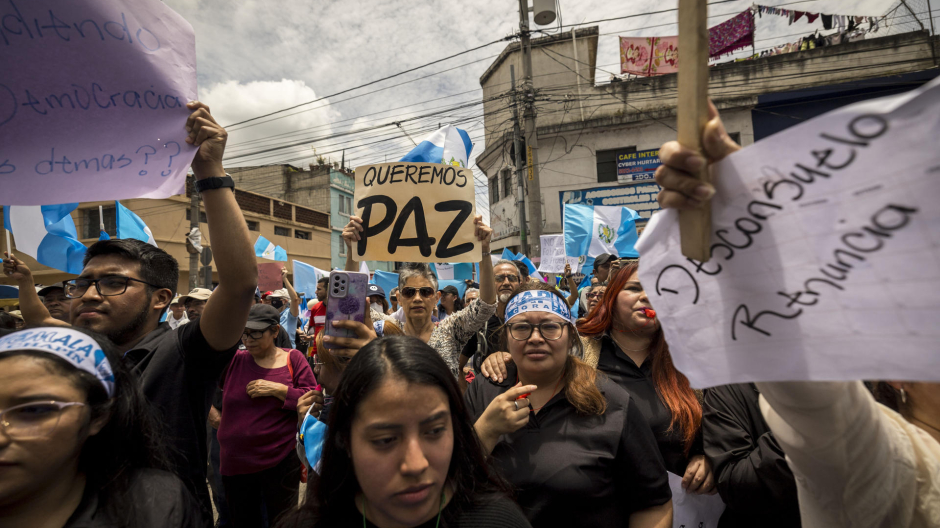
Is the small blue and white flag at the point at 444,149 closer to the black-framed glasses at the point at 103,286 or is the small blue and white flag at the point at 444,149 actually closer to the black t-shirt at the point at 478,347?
the black t-shirt at the point at 478,347

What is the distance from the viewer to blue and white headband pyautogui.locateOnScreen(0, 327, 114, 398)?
45.3 inches

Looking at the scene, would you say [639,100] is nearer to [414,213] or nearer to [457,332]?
[457,332]

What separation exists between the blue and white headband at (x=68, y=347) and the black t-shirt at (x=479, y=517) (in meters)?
0.75

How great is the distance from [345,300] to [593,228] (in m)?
5.47

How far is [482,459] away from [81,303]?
1.72 m

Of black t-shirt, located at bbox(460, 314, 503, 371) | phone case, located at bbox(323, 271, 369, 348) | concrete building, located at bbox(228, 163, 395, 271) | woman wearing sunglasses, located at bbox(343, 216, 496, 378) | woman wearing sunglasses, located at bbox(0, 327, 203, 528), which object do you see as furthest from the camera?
concrete building, located at bbox(228, 163, 395, 271)

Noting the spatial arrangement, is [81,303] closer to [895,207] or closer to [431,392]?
[431,392]

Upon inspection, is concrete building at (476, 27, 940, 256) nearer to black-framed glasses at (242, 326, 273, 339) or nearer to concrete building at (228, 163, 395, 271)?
black-framed glasses at (242, 326, 273, 339)

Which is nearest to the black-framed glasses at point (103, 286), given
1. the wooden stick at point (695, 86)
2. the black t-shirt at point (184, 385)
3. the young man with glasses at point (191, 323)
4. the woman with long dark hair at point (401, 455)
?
the young man with glasses at point (191, 323)

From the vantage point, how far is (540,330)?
200cm

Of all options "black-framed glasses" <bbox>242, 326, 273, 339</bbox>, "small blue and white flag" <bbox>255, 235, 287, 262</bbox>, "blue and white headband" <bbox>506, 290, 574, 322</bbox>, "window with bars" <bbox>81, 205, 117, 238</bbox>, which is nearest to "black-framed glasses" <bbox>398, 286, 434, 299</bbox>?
"black-framed glasses" <bbox>242, 326, 273, 339</bbox>

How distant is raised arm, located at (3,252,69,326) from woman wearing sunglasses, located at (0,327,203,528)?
210 cm

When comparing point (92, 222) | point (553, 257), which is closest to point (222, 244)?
point (553, 257)

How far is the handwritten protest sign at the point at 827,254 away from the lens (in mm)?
716
